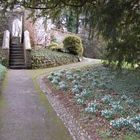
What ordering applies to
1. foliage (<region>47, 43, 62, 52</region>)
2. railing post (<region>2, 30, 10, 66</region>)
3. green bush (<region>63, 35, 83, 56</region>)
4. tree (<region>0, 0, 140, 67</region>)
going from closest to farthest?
tree (<region>0, 0, 140, 67</region>) < railing post (<region>2, 30, 10, 66</region>) < green bush (<region>63, 35, 83, 56</region>) < foliage (<region>47, 43, 62, 52</region>)

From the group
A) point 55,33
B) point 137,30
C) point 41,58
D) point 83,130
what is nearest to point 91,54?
point 55,33

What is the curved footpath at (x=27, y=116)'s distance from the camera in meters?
7.59

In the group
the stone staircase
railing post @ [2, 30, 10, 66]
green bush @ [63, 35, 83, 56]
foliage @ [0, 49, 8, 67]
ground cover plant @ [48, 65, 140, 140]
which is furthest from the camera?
green bush @ [63, 35, 83, 56]

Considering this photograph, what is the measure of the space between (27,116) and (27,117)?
0.31ft

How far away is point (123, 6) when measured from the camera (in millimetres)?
9727

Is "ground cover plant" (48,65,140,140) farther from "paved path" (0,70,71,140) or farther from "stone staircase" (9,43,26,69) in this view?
"stone staircase" (9,43,26,69)

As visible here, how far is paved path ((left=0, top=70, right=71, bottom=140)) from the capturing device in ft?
24.9

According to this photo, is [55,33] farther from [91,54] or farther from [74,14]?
[74,14]

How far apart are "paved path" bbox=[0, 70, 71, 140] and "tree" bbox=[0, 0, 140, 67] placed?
2.41 metres

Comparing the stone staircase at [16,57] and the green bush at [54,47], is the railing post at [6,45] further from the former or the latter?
the green bush at [54,47]

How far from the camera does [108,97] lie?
9.84 metres

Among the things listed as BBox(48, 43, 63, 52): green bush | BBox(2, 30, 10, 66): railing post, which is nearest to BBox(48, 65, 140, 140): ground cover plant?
BBox(2, 30, 10, 66): railing post

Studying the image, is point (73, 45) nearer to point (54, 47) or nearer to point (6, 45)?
point (54, 47)

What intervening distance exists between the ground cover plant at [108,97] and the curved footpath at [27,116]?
0.78 meters
